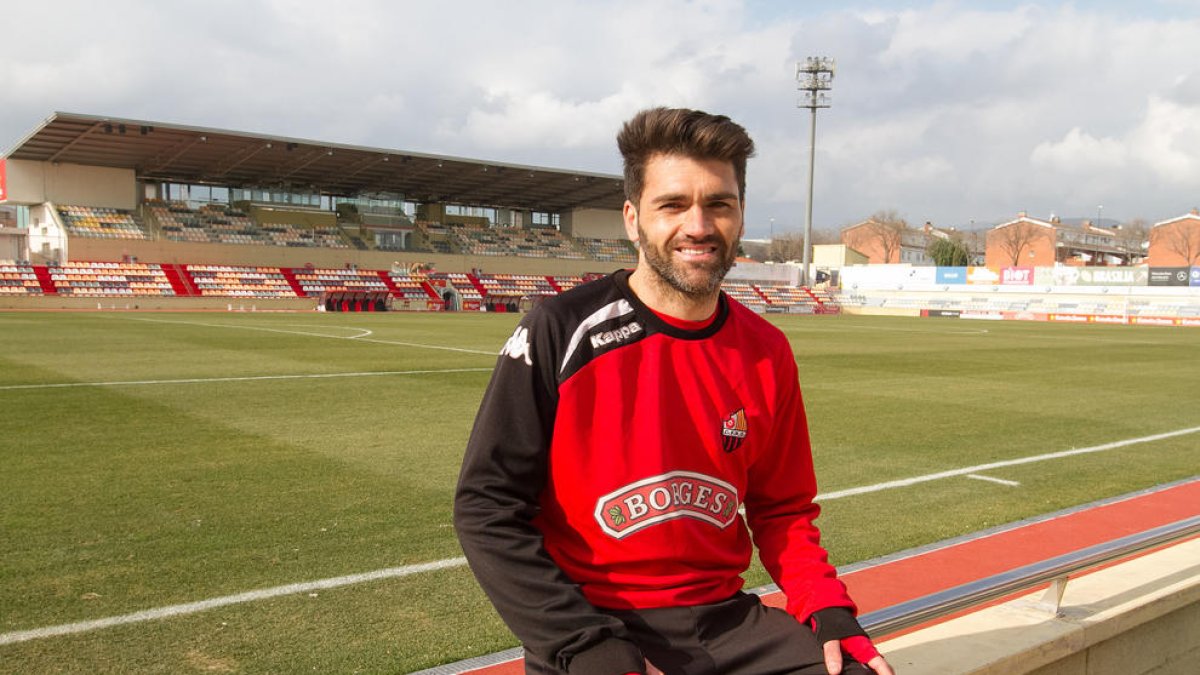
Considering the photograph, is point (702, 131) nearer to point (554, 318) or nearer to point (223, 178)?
point (554, 318)

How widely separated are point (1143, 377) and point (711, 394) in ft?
57.1

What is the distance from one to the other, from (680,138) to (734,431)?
74 centimetres

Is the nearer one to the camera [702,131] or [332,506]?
[702,131]

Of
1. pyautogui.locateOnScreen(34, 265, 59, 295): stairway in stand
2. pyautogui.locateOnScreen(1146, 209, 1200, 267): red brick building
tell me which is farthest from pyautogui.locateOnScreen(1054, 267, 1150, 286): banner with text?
pyautogui.locateOnScreen(34, 265, 59, 295): stairway in stand

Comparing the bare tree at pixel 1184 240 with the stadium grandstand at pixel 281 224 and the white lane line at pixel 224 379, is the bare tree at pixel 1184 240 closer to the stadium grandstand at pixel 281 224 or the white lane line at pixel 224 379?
the stadium grandstand at pixel 281 224

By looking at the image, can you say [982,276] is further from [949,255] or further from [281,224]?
[281,224]

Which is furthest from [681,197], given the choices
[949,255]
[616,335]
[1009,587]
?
[949,255]

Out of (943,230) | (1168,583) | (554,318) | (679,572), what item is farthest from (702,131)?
(943,230)

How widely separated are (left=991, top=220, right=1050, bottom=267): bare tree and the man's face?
292ft

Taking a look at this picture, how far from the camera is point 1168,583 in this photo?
346cm

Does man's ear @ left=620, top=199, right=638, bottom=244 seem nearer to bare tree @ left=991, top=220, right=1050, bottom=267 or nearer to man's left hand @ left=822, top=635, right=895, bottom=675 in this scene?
man's left hand @ left=822, top=635, right=895, bottom=675

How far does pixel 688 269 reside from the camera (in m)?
2.16

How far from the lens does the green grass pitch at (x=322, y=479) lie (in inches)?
152

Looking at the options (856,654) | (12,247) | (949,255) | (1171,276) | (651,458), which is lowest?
(856,654)
